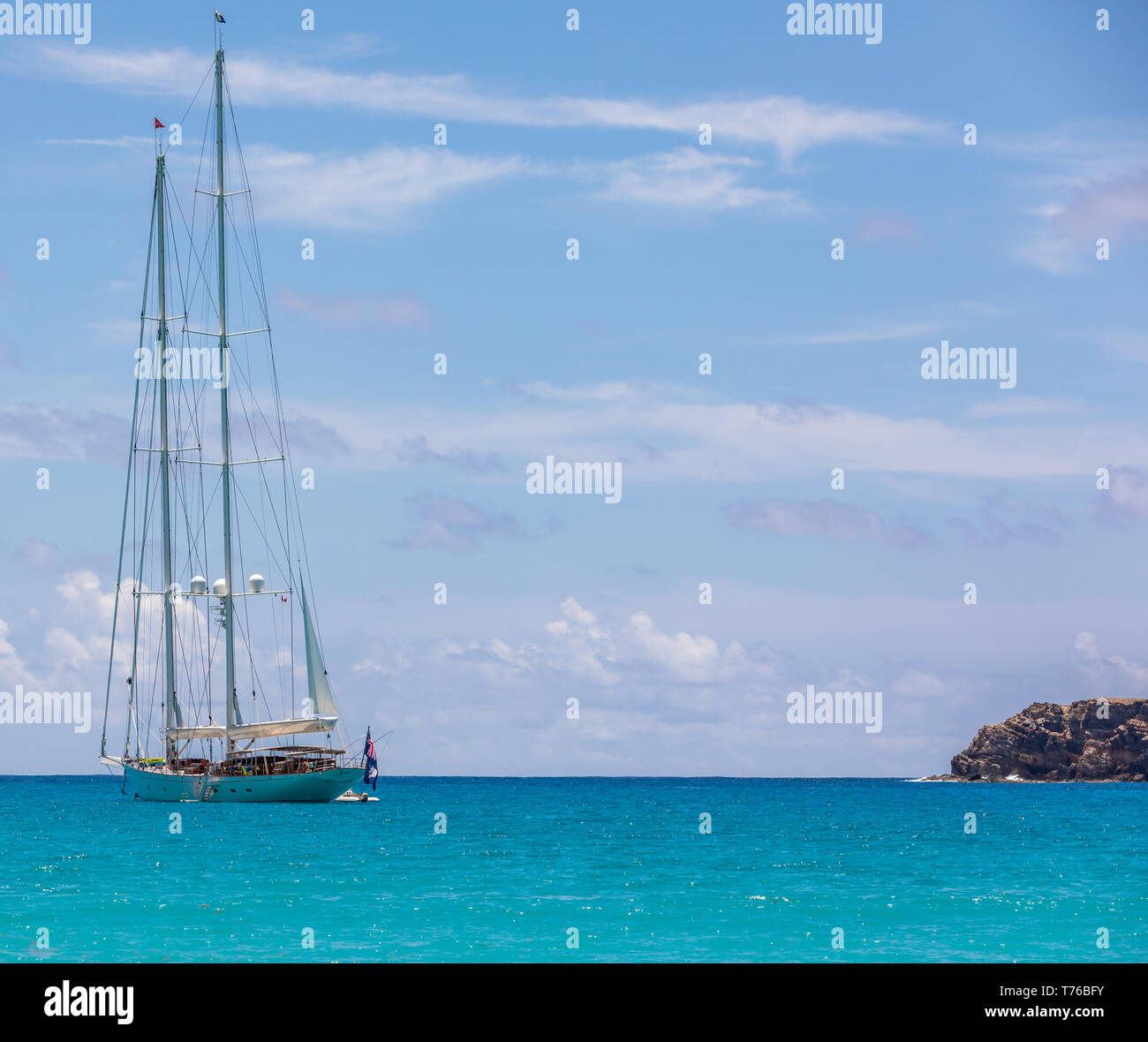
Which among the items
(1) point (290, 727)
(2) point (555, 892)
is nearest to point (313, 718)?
(1) point (290, 727)

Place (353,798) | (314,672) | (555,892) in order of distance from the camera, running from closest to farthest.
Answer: (555,892), (314,672), (353,798)

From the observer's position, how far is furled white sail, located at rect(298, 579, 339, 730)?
87.5m

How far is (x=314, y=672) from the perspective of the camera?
3460 inches

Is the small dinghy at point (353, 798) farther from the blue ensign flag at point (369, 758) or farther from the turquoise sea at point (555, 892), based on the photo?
the turquoise sea at point (555, 892)

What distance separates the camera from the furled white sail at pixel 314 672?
8750 centimetres

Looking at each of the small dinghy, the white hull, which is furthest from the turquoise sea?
the small dinghy

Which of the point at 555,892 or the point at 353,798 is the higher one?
the point at 555,892

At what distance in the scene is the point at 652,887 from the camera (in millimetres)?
43750

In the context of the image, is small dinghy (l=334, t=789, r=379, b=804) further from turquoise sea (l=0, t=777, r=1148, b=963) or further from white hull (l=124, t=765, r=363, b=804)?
turquoise sea (l=0, t=777, r=1148, b=963)

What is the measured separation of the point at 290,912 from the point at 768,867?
22.4 metres

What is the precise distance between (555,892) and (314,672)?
4838 centimetres

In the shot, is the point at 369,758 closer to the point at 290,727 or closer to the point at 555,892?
the point at 290,727
